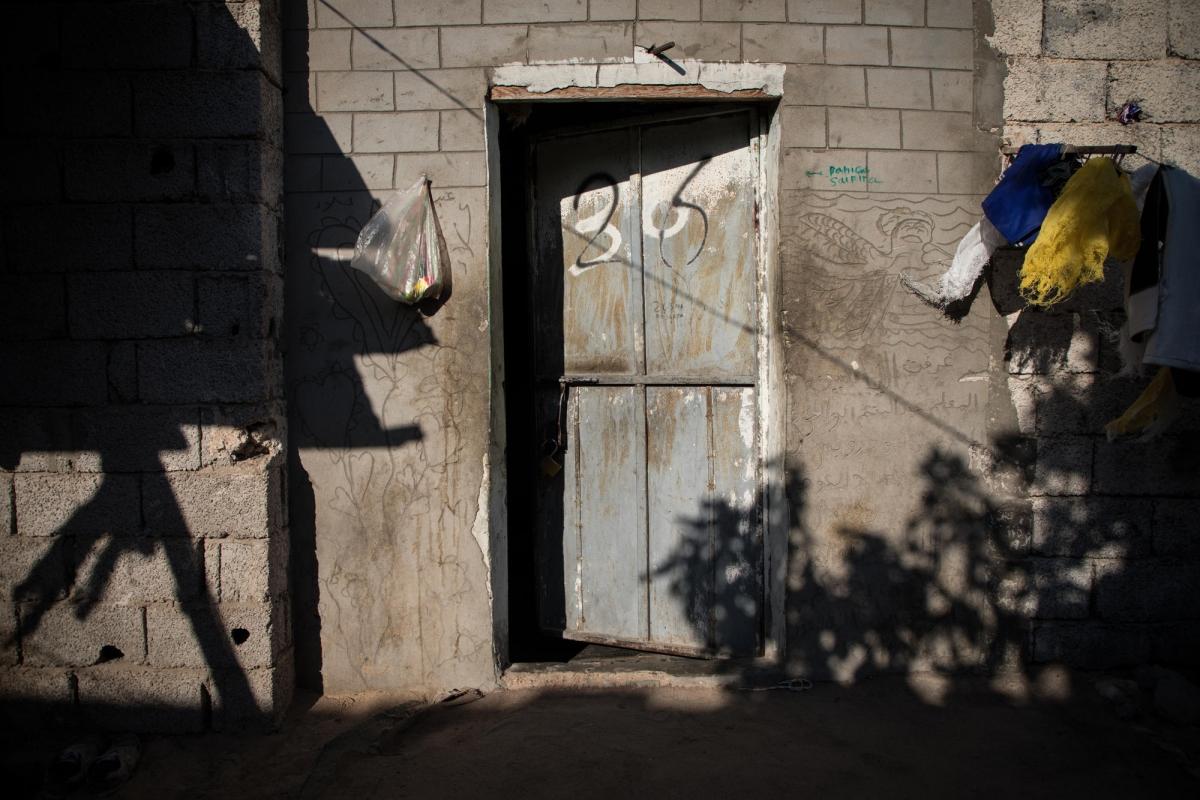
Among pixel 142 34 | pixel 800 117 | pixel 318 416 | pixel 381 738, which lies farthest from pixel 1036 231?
pixel 142 34

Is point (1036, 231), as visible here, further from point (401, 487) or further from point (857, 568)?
point (401, 487)

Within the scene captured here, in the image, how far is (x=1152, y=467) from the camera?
125 inches

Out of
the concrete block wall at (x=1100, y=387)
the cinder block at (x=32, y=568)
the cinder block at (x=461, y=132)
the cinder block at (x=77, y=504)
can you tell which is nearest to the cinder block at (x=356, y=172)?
the cinder block at (x=461, y=132)

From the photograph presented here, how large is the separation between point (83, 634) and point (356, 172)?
2.26 meters

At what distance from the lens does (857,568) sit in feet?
10.6

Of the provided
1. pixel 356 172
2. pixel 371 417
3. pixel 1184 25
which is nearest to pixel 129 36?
pixel 356 172

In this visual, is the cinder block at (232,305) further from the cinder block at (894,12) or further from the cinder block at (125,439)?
the cinder block at (894,12)

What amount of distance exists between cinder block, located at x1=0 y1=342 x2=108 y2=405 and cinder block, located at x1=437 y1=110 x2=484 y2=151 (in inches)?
66.0

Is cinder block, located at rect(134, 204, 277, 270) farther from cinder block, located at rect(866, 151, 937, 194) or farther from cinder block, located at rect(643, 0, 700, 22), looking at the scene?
cinder block, located at rect(866, 151, 937, 194)

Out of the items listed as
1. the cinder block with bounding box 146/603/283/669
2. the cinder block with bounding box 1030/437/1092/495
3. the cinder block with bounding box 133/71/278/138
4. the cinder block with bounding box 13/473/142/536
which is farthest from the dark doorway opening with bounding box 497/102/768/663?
the cinder block with bounding box 1030/437/1092/495

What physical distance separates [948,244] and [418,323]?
2.38 meters

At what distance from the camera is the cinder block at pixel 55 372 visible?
2951 millimetres

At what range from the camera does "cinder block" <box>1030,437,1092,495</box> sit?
3.18 metres

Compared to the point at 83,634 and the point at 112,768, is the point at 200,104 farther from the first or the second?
the point at 112,768
